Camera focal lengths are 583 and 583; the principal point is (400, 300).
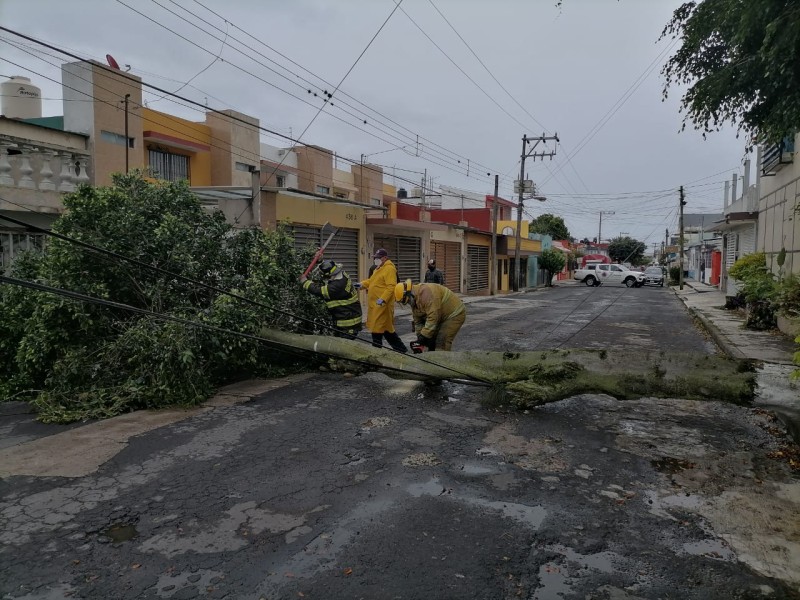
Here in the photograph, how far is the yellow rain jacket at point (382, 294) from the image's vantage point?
833cm

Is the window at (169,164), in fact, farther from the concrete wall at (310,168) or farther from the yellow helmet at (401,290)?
the yellow helmet at (401,290)

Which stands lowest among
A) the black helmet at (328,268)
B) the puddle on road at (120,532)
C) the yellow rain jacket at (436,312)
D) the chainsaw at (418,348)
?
the puddle on road at (120,532)

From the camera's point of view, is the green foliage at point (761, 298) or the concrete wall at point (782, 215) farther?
the green foliage at point (761, 298)

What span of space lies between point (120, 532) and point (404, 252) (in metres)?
17.5

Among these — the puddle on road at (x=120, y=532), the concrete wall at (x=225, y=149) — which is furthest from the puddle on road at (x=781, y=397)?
the concrete wall at (x=225, y=149)

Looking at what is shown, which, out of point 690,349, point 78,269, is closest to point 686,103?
point 690,349

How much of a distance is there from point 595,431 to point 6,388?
6.52 m

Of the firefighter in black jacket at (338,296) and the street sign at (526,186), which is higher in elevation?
the street sign at (526,186)

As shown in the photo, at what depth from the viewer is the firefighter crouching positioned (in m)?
7.51

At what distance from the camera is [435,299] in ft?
24.7

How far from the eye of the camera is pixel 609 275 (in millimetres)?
42938

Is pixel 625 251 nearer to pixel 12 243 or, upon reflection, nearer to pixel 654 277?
pixel 654 277

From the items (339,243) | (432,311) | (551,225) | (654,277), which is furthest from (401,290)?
(551,225)

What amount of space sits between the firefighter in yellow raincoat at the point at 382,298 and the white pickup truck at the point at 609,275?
1395 inches
